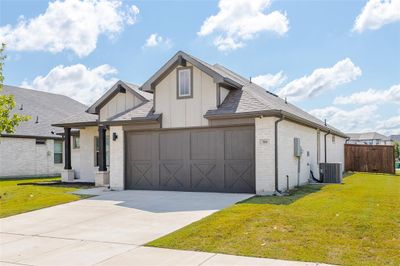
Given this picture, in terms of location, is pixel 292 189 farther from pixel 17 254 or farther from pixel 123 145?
pixel 17 254

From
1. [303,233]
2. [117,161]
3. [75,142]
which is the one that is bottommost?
[303,233]

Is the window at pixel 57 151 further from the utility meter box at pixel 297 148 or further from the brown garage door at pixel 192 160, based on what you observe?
the utility meter box at pixel 297 148

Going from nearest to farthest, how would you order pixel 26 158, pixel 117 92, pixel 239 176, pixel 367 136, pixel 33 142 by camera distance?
pixel 239 176 → pixel 117 92 → pixel 26 158 → pixel 33 142 → pixel 367 136

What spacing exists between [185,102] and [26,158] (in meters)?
16.1

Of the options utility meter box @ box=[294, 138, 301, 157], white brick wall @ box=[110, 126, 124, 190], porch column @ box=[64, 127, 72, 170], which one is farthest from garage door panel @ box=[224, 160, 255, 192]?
porch column @ box=[64, 127, 72, 170]

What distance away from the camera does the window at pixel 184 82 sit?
14.2m

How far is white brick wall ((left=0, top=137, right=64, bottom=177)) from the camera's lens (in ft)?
80.7

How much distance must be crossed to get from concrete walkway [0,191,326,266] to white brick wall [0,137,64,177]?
14426mm

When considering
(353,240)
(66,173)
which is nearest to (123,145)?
(66,173)

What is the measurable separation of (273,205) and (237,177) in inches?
132

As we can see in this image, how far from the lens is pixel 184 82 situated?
47.0 ft

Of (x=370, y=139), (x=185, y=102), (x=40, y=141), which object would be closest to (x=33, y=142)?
(x=40, y=141)

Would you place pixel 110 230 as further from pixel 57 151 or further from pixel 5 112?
pixel 57 151

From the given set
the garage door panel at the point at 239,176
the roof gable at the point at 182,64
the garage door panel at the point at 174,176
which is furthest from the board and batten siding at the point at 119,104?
the garage door panel at the point at 239,176
